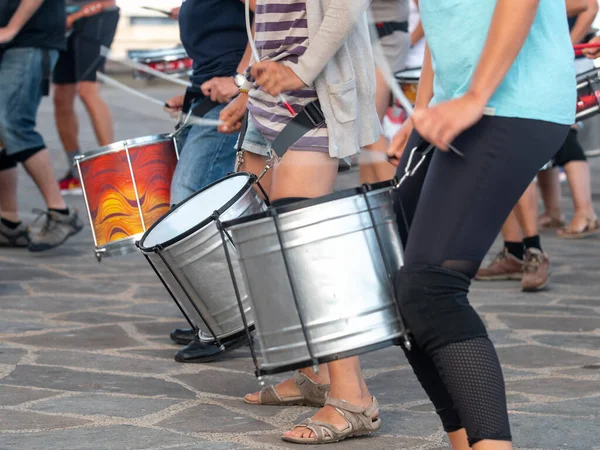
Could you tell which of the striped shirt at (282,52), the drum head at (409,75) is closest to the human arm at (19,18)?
the drum head at (409,75)

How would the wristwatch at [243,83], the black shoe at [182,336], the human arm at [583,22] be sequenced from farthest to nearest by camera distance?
1. the human arm at [583,22]
2. the black shoe at [182,336]
3. the wristwatch at [243,83]

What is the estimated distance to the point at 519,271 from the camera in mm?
5645

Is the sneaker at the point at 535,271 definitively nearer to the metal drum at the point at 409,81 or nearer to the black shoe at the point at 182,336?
the metal drum at the point at 409,81

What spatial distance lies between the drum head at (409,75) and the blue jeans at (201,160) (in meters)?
1.70

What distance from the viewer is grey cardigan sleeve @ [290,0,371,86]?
2.99 m

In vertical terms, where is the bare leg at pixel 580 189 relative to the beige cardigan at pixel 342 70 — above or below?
below

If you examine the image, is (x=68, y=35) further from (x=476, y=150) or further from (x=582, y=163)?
Result: (x=476, y=150)

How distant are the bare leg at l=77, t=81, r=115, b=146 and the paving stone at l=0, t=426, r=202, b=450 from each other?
5294 millimetres

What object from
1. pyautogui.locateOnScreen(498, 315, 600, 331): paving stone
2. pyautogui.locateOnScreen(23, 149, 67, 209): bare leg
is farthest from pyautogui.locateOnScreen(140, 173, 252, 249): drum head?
pyautogui.locateOnScreen(23, 149, 67, 209): bare leg

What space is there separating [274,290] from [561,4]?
2.84 ft

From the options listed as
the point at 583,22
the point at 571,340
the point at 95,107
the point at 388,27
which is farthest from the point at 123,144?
the point at 95,107

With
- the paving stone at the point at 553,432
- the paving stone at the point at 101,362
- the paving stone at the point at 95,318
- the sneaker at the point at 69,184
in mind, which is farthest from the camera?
the sneaker at the point at 69,184

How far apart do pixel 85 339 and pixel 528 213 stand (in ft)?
7.16

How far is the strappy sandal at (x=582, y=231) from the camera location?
688 cm
